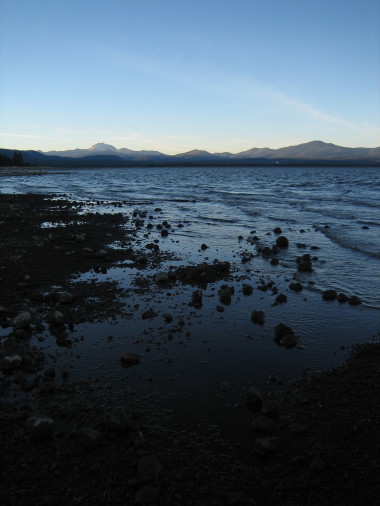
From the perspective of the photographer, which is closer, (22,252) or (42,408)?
(42,408)

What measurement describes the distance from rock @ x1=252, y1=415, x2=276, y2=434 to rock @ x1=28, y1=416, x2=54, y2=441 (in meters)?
3.70

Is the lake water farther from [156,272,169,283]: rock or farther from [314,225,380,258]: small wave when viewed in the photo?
[156,272,169,283]: rock

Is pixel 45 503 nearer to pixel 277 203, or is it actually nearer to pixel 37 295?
pixel 37 295

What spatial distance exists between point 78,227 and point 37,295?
15457mm

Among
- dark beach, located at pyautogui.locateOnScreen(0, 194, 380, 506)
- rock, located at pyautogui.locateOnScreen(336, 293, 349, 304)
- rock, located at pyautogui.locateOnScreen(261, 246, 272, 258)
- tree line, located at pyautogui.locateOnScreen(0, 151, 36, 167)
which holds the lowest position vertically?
dark beach, located at pyautogui.locateOnScreen(0, 194, 380, 506)

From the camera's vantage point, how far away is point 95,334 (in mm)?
10820

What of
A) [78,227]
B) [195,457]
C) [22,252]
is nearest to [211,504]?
[195,457]

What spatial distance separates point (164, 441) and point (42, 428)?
2161mm

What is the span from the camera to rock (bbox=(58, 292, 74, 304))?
1294 cm

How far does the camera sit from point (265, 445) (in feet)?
21.3

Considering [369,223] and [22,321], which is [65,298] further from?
[369,223]

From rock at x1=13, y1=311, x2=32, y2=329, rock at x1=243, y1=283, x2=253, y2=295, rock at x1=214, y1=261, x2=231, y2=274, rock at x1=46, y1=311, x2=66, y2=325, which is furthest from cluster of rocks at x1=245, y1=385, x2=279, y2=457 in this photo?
Answer: rock at x1=214, y1=261, x2=231, y2=274

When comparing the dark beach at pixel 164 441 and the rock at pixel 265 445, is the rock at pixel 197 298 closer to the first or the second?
the dark beach at pixel 164 441

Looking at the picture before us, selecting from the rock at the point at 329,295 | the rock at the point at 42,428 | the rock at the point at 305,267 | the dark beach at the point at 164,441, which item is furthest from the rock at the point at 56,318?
the rock at the point at 305,267
